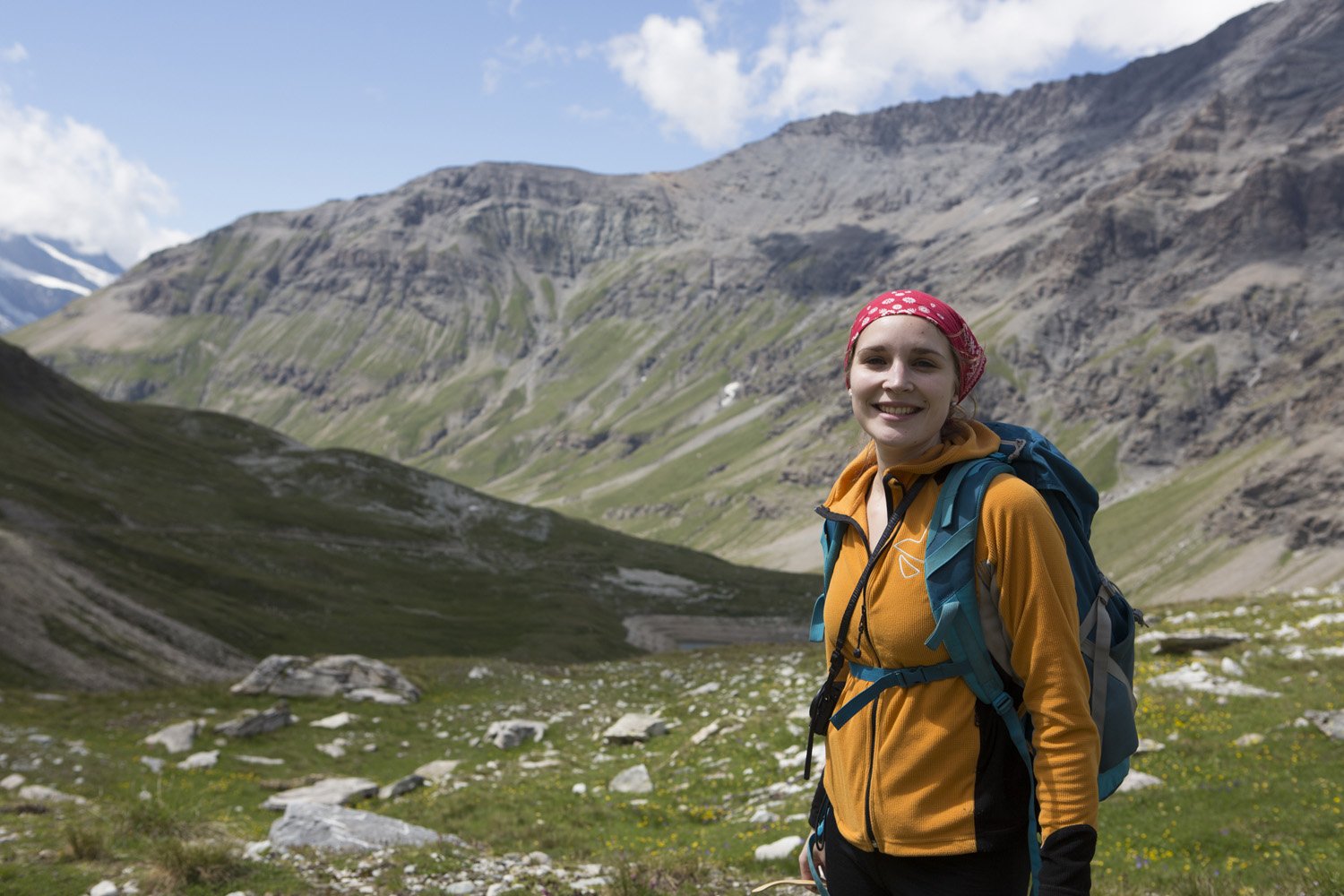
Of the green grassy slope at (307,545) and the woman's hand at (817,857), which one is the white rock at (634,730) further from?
the green grassy slope at (307,545)

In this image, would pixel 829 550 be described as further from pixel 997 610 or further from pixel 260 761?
pixel 260 761

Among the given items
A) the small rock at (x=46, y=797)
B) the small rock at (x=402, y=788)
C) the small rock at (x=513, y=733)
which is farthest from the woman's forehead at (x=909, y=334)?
the small rock at (x=513, y=733)

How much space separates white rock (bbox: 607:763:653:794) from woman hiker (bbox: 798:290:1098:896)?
1526cm

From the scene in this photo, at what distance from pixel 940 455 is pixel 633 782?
17.5 m

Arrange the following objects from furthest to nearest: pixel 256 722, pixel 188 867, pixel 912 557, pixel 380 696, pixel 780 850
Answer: pixel 380 696, pixel 256 722, pixel 780 850, pixel 188 867, pixel 912 557

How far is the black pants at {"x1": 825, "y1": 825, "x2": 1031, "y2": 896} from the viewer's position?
196 inches

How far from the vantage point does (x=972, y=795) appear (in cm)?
495

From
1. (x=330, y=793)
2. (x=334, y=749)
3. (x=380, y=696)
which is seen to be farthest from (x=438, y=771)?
(x=380, y=696)

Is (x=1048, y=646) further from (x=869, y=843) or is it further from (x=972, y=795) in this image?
(x=869, y=843)

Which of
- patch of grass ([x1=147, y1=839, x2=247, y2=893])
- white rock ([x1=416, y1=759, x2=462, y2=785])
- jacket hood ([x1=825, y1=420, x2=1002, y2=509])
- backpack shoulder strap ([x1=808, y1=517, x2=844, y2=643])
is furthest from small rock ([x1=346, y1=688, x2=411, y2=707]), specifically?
jacket hood ([x1=825, y1=420, x2=1002, y2=509])

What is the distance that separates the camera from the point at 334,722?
32656 mm

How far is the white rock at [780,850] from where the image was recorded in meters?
12.6

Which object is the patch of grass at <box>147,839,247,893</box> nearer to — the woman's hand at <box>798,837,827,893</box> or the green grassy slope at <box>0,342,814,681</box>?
the woman's hand at <box>798,837,827,893</box>

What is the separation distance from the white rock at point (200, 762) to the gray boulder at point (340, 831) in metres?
13.2
